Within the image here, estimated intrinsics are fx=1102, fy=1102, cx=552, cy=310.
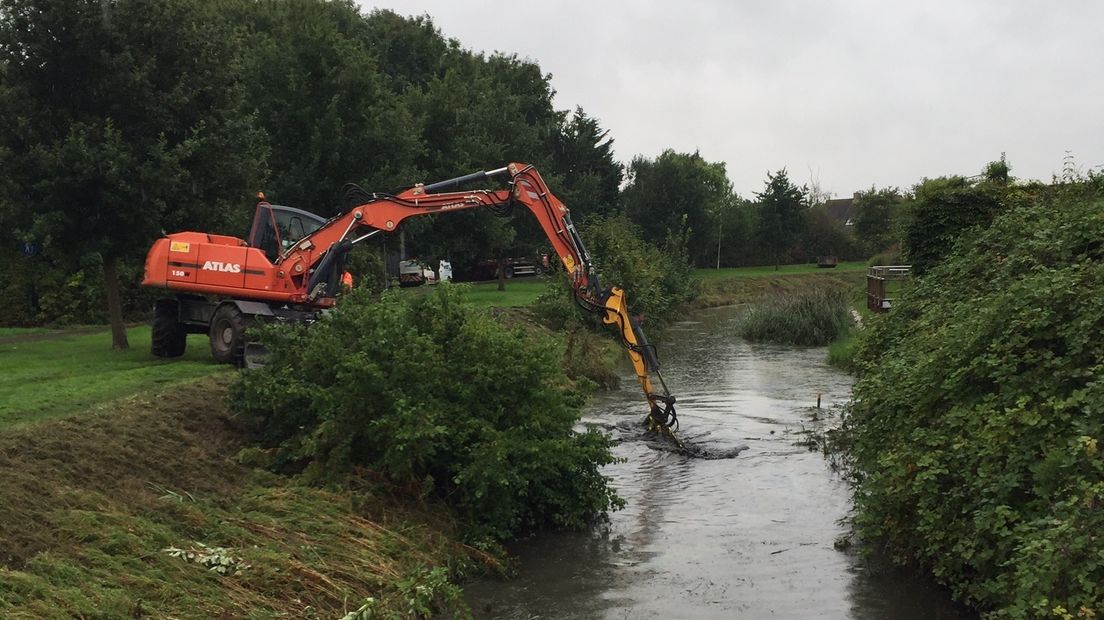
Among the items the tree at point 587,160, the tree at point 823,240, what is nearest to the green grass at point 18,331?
the tree at point 587,160

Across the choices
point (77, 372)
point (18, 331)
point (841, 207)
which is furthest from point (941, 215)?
point (841, 207)

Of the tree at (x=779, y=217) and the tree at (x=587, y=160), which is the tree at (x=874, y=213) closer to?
the tree at (x=779, y=217)

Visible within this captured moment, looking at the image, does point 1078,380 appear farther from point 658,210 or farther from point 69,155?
point 658,210

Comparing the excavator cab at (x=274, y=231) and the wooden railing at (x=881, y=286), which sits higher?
the excavator cab at (x=274, y=231)

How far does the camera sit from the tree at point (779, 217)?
73312 millimetres

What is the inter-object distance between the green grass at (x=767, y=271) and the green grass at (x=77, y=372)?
4382cm

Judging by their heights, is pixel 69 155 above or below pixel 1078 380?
above

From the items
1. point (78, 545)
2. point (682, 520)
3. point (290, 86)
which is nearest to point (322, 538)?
point (78, 545)

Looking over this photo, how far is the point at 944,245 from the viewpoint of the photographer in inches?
766

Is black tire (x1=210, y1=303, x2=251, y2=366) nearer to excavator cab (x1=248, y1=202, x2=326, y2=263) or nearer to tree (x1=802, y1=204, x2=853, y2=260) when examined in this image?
excavator cab (x1=248, y1=202, x2=326, y2=263)

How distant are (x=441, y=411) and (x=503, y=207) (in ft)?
21.2

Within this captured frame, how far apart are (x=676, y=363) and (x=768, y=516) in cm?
1608

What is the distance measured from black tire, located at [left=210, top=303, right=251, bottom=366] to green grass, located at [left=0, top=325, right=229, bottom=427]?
0.28 metres

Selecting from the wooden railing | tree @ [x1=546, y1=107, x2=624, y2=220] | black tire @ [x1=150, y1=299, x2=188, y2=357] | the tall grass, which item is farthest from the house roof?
black tire @ [x1=150, y1=299, x2=188, y2=357]
